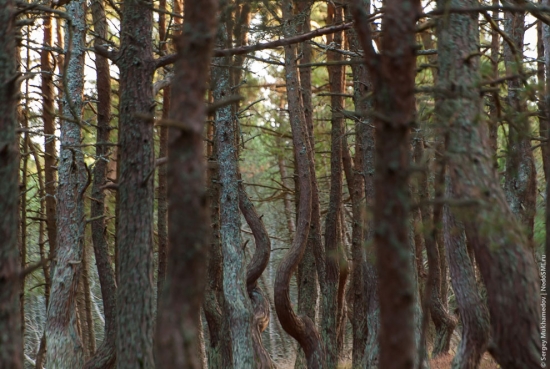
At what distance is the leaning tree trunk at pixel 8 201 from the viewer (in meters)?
5.40

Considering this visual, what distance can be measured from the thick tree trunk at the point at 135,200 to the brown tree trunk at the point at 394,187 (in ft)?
9.94

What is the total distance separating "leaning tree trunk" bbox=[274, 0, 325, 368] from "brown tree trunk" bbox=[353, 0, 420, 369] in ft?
27.2

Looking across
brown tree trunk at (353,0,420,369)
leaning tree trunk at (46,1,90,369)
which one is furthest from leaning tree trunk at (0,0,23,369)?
leaning tree trunk at (46,1,90,369)

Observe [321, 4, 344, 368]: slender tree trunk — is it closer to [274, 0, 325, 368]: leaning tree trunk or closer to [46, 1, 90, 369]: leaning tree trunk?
[274, 0, 325, 368]: leaning tree trunk

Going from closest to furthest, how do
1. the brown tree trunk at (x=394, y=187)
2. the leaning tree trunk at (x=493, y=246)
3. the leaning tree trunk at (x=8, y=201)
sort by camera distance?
the brown tree trunk at (x=394, y=187)
the leaning tree trunk at (x=8, y=201)
the leaning tree trunk at (x=493, y=246)

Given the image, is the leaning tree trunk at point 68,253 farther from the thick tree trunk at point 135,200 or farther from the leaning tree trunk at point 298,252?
the leaning tree trunk at point 298,252

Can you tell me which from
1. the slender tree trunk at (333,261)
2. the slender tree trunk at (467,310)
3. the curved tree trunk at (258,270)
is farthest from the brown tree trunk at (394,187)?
the slender tree trunk at (333,261)

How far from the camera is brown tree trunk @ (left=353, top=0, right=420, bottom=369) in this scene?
4676 mm

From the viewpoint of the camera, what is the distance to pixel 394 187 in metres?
4.68

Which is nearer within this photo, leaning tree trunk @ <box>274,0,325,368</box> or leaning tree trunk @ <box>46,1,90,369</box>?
leaning tree trunk @ <box>46,1,90,369</box>

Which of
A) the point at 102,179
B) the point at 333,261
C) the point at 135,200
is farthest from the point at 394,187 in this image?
the point at 333,261

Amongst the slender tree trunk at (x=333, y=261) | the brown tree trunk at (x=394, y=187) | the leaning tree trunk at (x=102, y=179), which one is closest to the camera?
the brown tree trunk at (x=394, y=187)

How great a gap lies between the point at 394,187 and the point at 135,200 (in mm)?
3371

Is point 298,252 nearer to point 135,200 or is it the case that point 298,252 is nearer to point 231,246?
point 231,246
